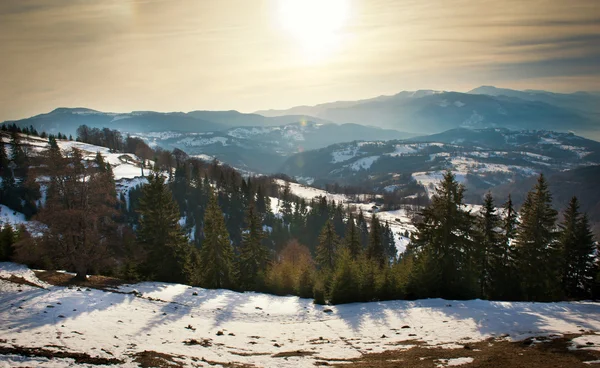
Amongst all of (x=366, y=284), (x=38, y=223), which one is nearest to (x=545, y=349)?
(x=366, y=284)

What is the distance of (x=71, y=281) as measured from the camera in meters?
29.6

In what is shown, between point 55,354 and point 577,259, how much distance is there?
5080 centimetres

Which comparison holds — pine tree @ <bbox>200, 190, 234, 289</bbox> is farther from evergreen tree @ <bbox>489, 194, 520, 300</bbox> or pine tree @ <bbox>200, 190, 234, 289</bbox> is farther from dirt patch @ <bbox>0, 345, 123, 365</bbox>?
evergreen tree @ <bbox>489, 194, 520, 300</bbox>

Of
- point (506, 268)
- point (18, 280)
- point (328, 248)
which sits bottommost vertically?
point (328, 248)

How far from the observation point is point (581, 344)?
17.7 meters

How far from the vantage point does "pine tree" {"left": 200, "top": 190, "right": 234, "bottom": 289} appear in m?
42.0

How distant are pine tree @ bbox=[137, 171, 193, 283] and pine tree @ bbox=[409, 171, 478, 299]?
26.2 metres

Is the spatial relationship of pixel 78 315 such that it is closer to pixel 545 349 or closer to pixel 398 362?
pixel 398 362

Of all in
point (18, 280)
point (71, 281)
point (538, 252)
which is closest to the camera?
point (18, 280)

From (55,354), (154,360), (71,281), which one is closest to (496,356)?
(154,360)

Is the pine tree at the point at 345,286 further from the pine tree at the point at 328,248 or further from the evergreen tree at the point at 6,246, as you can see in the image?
the evergreen tree at the point at 6,246

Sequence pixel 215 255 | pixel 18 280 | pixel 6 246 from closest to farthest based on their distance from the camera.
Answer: pixel 18 280 → pixel 6 246 → pixel 215 255

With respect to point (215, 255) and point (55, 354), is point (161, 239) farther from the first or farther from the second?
point (55, 354)

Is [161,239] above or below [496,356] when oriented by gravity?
above
